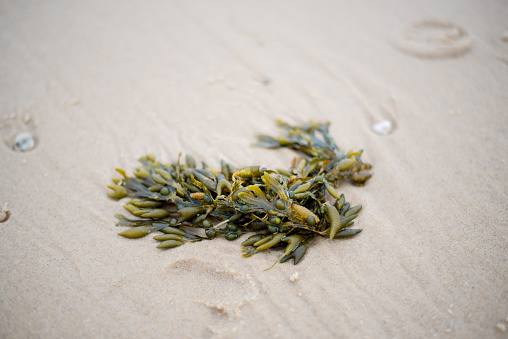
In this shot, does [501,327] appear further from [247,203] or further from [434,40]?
[434,40]

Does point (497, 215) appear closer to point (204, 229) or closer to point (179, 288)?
point (204, 229)

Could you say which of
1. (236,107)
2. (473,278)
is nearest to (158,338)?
(473,278)

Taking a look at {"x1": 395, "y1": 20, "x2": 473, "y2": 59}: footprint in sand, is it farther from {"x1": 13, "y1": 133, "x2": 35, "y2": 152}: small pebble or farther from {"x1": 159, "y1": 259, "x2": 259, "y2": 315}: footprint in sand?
{"x1": 13, "y1": 133, "x2": 35, "y2": 152}: small pebble

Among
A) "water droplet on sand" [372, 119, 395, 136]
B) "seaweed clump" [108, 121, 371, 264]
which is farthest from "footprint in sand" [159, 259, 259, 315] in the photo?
"water droplet on sand" [372, 119, 395, 136]

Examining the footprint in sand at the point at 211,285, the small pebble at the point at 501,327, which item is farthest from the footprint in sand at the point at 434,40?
the footprint in sand at the point at 211,285

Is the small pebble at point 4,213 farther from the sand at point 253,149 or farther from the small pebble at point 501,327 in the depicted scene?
the small pebble at point 501,327

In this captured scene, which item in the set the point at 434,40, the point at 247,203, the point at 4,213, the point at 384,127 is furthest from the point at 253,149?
the point at 434,40
